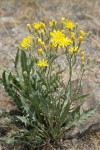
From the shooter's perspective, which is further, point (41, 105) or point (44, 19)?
point (44, 19)

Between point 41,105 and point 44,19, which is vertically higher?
point 44,19

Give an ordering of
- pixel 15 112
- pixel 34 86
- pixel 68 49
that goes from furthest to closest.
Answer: pixel 15 112 → pixel 34 86 → pixel 68 49

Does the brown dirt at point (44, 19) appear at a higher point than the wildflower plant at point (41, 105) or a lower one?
higher

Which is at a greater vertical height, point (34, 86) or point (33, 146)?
point (34, 86)

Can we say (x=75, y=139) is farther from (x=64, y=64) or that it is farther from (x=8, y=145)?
(x=64, y=64)

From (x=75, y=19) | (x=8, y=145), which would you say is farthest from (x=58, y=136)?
(x=75, y=19)

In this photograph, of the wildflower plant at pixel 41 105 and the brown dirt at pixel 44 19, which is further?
the brown dirt at pixel 44 19

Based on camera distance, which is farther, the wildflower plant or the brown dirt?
the brown dirt

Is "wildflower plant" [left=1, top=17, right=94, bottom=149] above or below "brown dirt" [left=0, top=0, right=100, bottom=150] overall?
below
